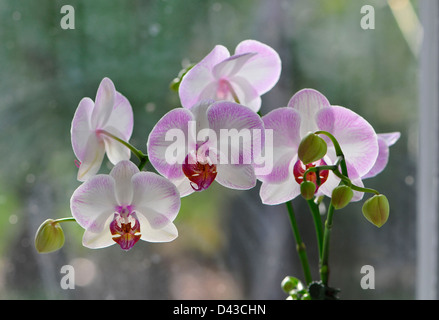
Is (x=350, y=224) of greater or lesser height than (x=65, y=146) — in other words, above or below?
below

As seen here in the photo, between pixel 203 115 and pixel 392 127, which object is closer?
pixel 203 115

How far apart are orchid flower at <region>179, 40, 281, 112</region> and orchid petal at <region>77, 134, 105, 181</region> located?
0.27 ft

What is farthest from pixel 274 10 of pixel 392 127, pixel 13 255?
pixel 13 255

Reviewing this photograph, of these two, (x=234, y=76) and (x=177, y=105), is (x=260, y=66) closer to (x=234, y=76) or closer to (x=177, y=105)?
(x=234, y=76)

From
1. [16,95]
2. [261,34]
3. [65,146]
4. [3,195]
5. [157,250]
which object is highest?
[261,34]

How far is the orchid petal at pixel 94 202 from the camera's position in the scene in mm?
387

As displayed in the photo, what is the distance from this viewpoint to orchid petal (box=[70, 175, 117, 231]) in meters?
0.39

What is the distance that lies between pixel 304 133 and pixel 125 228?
0.17 metres

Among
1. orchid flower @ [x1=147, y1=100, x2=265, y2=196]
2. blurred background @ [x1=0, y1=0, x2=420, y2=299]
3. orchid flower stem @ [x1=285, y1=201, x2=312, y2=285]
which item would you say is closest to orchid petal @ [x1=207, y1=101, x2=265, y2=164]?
orchid flower @ [x1=147, y1=100, x2=265, y2=196]

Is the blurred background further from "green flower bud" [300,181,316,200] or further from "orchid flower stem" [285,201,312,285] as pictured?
"green flower bud" [300,181,316,200]

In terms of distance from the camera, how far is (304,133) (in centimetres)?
42

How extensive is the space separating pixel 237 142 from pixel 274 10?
2.85 feet

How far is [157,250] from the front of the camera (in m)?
1.21

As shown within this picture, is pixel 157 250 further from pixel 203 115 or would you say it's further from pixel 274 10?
pixel 203 115
